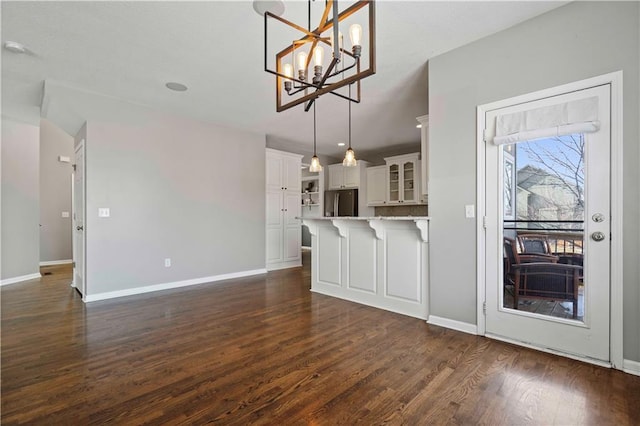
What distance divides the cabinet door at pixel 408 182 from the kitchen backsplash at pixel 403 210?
0.43 meters

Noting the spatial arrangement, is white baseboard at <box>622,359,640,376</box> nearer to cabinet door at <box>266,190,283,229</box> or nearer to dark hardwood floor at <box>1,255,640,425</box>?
dark hardwood floor at <box>1,255,640,425</box>

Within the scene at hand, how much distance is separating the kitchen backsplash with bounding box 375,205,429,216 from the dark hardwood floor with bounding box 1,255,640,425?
408 cm

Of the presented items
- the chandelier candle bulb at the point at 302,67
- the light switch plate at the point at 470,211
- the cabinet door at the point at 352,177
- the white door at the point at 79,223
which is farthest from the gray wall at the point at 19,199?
the light switch plate at the point at 470,211

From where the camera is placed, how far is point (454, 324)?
9.34ft

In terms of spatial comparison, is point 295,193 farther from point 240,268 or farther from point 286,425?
point 286,425

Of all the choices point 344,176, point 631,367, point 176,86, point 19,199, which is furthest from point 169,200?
point 631,367

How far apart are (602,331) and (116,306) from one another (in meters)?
4.63

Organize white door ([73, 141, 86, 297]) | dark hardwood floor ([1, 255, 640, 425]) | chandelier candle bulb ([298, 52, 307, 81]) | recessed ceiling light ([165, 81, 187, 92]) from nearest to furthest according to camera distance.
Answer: dark hardwood floor ([1, 255, 640, 425]) < chandelier candle bulb ([298, 52, 307, 81]) < recessed ceiling light ([165, 81, 187, 92]) < white door ([73, 141, 86, 297])

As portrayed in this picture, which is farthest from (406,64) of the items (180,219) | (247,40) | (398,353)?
(180,219)

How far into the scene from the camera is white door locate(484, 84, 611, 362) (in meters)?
2.16

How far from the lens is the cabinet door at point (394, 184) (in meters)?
6.88

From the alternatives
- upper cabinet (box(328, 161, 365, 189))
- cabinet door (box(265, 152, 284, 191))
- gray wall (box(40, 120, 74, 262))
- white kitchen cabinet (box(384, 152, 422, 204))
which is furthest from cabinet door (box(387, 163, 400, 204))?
gray wall (box(40, 120, 74, 262))

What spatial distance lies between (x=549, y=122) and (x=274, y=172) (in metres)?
4.67

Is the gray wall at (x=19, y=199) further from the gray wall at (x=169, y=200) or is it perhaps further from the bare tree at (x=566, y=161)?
the bare tree at (x=566, y=161)
